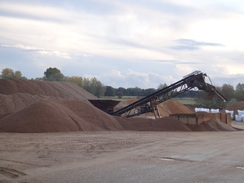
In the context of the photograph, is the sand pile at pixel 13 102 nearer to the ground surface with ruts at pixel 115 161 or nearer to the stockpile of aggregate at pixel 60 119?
the stockpile of aggregate at pixel 60 119

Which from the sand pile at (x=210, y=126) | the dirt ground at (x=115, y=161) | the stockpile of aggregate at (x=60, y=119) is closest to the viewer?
the dirt ground at (x=115, y=161)

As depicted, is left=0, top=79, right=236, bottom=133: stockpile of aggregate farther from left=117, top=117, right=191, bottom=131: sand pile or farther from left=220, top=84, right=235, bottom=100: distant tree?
left=220, top=84, right=235, bottom=100: distant tree

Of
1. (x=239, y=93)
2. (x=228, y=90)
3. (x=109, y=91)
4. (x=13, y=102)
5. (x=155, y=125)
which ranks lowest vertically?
(x=155, y=125)

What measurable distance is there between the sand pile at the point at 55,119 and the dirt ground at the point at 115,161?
424 cm

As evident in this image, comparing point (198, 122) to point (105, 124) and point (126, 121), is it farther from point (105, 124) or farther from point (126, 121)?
point (105, 124)

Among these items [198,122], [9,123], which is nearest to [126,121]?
[198,122]

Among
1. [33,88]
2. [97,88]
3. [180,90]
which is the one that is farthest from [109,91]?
[180,90]

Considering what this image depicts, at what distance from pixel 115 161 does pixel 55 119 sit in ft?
39.0

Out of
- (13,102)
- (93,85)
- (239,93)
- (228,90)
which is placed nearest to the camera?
(13,102)

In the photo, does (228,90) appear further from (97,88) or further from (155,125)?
(155,125)

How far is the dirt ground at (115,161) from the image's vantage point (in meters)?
10.4

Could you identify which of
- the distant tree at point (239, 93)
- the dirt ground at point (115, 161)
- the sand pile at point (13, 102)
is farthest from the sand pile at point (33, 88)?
the distant tree at point (239, 93)

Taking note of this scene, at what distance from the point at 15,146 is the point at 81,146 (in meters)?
2.73

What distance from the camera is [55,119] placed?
2433cm
